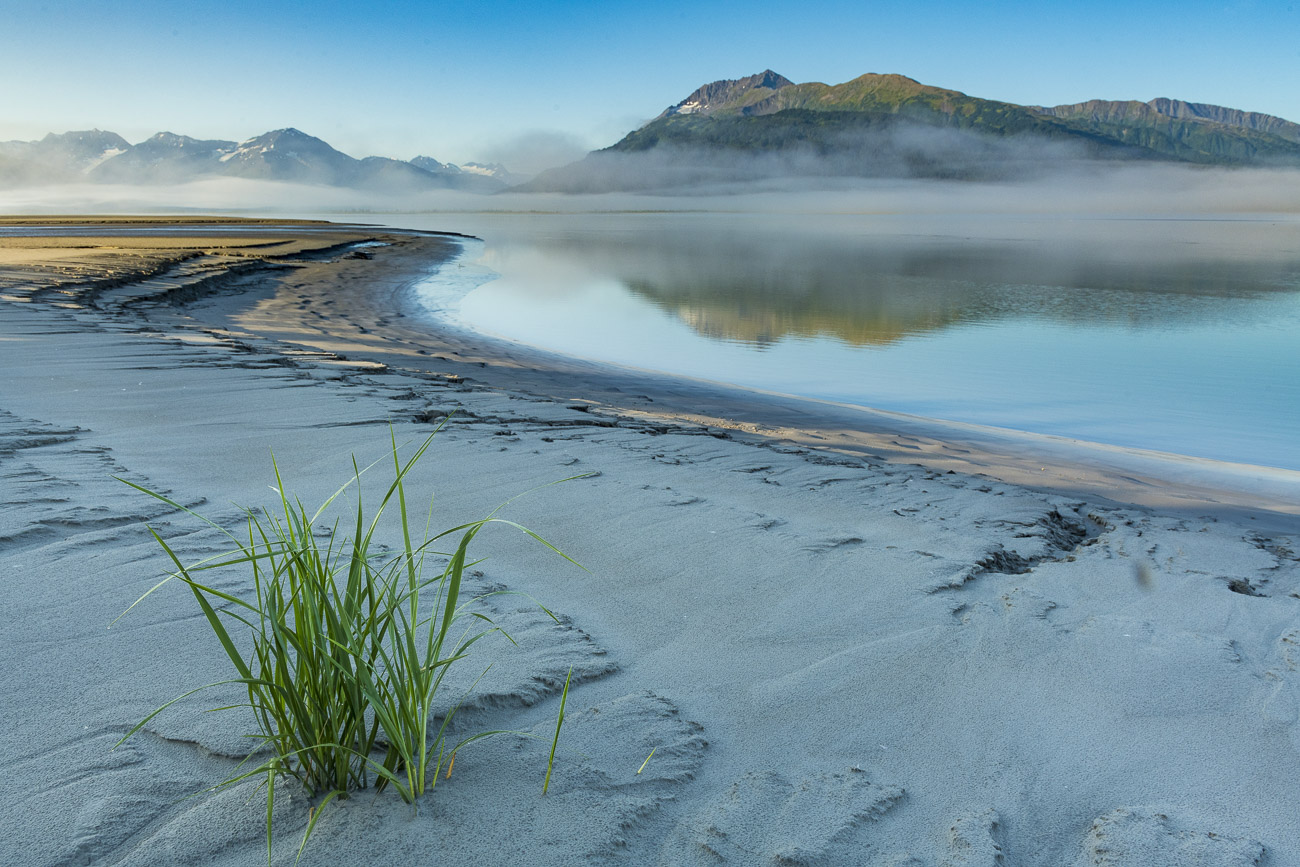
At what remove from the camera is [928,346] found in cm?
1443

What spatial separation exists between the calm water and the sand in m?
4.45

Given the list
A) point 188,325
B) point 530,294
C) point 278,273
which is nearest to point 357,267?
point 278,273

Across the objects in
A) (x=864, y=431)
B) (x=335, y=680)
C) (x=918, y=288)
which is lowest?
(x=864, y=431)

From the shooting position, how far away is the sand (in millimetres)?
1761

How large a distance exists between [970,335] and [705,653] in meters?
14.8

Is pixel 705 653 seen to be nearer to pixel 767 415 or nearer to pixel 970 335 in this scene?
pixel 767 415

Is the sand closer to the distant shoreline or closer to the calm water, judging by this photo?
the distant shoreline

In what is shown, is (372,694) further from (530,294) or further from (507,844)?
(530,294)

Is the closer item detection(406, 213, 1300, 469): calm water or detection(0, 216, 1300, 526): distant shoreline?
detection(0, 216, 1300, 526): distant shoreline

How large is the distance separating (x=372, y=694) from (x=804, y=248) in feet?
148

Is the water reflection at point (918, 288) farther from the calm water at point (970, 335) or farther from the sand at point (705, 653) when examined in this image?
the sand at point (705, 653)

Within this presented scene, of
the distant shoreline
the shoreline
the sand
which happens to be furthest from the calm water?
the sand

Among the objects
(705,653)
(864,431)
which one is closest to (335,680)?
(705,653)

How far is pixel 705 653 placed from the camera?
2.62 m
